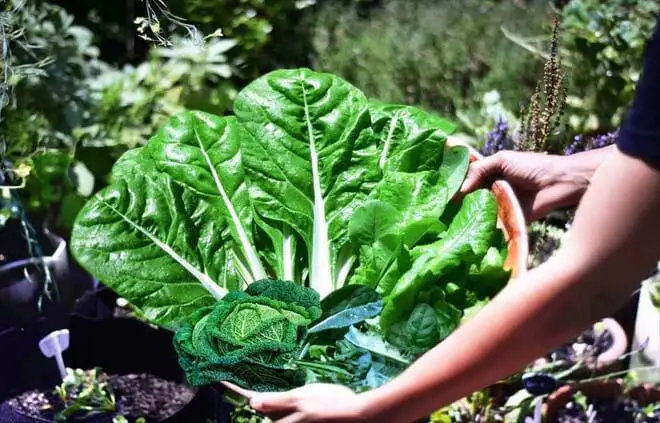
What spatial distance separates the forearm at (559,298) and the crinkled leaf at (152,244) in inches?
19.5

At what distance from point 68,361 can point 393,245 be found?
2.55 feet

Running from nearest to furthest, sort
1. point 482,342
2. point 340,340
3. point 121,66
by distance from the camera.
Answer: point 482,342 → point 340,340 → point 121,66

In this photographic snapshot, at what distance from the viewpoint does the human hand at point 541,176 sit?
4.03 feet

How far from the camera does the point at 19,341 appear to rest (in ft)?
5.16

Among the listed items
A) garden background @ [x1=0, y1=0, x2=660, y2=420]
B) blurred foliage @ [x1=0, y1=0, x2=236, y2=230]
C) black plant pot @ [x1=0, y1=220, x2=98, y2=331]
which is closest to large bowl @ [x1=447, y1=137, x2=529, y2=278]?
garden background @ [x1=0, y1=0, x2=660, y2=420]

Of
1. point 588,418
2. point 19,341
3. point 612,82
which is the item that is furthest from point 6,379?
point 612,82

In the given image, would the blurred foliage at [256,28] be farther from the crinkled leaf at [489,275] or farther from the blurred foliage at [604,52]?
the crinkled leaf at [489,275]

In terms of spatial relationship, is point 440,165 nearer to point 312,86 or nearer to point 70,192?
point 312,86

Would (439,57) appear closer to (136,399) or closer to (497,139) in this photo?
(497,139)

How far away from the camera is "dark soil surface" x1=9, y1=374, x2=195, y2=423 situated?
62.8 inches

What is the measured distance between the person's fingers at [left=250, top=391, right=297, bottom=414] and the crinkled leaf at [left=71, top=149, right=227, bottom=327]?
347mm

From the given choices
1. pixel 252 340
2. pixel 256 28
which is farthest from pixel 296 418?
pixel 256 28

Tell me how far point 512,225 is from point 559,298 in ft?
1.35

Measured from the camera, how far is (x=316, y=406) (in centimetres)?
92
